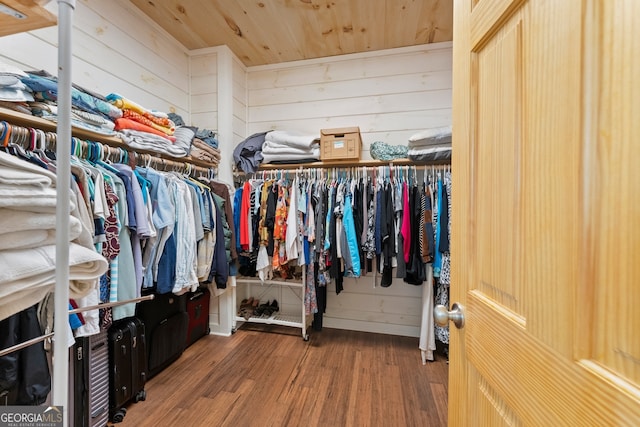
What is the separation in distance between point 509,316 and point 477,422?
315mm

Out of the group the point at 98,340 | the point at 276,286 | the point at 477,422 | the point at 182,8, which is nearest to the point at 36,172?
the point at 477,422

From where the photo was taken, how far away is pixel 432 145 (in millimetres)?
2258

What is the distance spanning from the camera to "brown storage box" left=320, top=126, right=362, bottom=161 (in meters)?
2.38

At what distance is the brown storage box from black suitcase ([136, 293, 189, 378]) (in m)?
1.71

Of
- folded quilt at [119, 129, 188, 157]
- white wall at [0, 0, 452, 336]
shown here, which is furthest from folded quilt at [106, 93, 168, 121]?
white wall at [0, 0, 452, 336]

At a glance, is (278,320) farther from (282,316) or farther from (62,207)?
(62,207)

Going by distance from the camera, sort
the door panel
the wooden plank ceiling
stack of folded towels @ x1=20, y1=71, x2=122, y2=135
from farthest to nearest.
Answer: the wooden plank ceiling → stack of folded towels @ x1=20, y1=71, x2=122, y2=135 → the door panel

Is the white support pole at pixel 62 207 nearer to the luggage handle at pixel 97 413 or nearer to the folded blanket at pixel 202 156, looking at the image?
the luggage handle at pixel 97 413

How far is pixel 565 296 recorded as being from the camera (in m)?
0.40

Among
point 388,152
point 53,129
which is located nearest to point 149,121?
point 53,129

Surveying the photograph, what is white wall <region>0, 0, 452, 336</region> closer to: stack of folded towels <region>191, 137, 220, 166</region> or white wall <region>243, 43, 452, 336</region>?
white wall <region>243, 43, 452, 336</region>

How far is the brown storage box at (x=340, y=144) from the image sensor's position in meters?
2.38

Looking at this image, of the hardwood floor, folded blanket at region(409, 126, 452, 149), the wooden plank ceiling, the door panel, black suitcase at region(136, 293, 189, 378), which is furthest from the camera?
folded blanket at region(409, 126, 452, 149)

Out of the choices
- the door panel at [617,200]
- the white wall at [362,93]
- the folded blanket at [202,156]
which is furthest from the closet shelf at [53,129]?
the door panel at [617,200]
